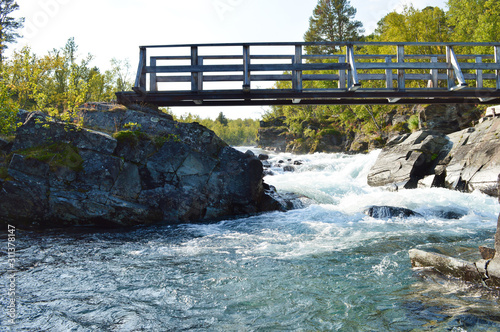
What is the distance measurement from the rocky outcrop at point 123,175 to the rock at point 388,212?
424cm

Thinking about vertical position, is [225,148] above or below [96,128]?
below

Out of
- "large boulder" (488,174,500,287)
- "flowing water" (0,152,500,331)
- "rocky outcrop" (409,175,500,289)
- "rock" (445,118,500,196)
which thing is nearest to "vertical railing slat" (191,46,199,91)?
"flowing water" (0,152,500,331)

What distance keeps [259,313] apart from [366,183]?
1801 centimetres

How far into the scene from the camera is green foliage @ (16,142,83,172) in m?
11.6

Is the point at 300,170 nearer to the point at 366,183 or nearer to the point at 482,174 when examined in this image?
the point at 366,183

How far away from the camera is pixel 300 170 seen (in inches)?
1089

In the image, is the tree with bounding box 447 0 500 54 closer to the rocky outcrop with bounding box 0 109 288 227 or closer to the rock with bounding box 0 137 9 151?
the rocky outcrop with bounding box 0 109 288 227

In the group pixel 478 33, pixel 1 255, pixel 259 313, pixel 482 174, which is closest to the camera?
pixel 259 313

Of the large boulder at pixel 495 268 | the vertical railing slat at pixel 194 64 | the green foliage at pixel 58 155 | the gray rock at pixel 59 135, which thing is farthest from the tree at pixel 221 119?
the large boulder at pixel 495 268

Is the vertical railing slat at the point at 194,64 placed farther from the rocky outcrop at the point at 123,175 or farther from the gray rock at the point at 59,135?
the gray rock at the point at 59,135

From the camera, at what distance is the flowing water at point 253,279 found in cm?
497

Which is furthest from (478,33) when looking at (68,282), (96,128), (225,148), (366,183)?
(68,282)

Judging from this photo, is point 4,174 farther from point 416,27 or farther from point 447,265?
point 416,27

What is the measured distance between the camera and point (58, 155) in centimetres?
1187
